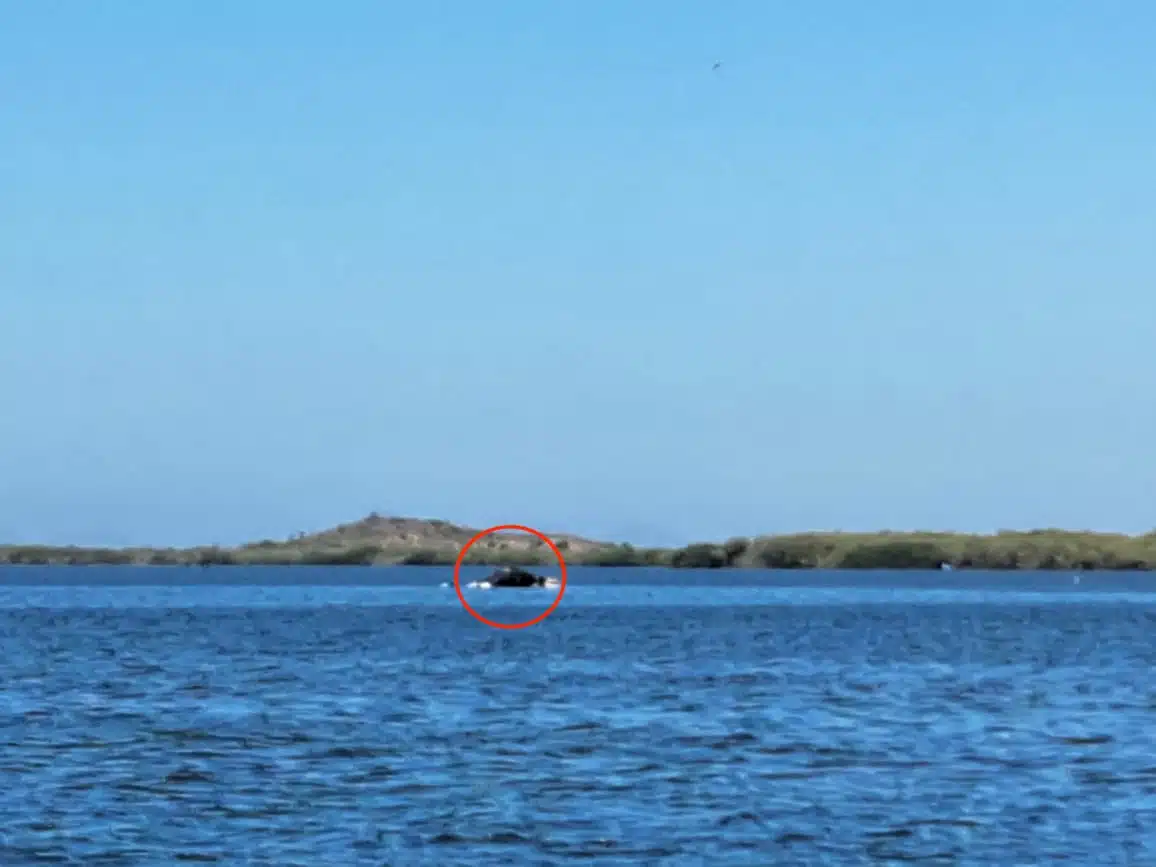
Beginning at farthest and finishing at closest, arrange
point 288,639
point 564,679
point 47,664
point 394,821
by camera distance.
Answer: point 288,639 < point 47,664 < point 564,679 < point 394,821

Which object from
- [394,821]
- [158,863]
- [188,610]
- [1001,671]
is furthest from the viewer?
[188,610]

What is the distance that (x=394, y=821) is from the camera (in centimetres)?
3556

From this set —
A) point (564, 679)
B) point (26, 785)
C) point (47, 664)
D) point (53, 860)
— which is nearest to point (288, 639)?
point (47, 664)

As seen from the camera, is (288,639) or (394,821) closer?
(394,821)

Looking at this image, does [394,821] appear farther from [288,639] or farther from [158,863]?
[288,639]

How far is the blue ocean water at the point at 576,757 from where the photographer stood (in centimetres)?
3328

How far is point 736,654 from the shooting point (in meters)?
90.5

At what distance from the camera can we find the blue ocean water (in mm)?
33281

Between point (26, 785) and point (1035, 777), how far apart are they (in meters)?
21.2

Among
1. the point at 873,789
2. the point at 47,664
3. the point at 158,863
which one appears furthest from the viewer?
the point at 47,664

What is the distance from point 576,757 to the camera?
147 ft

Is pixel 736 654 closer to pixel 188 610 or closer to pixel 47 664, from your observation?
pixel 47 664

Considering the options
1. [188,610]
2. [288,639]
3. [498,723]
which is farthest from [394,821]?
[188,610]

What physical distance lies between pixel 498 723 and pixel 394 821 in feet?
58.9
